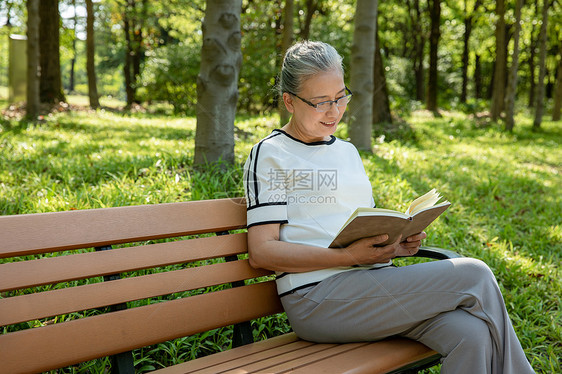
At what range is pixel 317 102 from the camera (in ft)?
7.54

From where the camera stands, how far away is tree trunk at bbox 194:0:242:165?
4277 millimetres

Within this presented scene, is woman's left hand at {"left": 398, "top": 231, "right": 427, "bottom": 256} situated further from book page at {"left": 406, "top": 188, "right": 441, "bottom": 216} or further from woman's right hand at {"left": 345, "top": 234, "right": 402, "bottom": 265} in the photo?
woman's right hand at {"left": 345, "top": 234, "right": 402, "bottom": 265}

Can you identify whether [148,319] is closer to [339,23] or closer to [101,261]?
[101,261]

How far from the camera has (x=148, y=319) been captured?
204 cm

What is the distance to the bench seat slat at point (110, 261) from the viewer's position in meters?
1.83

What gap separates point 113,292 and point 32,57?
25.9 feet

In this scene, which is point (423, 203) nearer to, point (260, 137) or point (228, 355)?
point (228, 355)

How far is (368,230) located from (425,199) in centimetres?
42

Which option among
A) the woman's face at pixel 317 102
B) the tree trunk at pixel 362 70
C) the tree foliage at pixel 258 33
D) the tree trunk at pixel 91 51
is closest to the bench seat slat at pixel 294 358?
the woman's face at pixel 317 102

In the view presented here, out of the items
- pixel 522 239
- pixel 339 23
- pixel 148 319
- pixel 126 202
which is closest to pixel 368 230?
pixel 148 319

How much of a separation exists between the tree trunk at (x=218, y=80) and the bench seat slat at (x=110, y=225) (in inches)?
79.2

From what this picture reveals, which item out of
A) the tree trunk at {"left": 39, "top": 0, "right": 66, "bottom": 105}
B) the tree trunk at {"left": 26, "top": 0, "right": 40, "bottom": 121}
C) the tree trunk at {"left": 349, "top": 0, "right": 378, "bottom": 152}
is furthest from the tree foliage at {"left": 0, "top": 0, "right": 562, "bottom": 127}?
the tree trunk at {"left": 26, "top": 0, "right": 40, "bottom": 121}

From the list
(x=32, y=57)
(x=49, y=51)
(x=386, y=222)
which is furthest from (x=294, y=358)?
(x=49, y=51)

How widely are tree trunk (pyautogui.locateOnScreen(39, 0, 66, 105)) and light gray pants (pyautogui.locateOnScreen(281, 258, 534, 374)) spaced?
1116 cm
